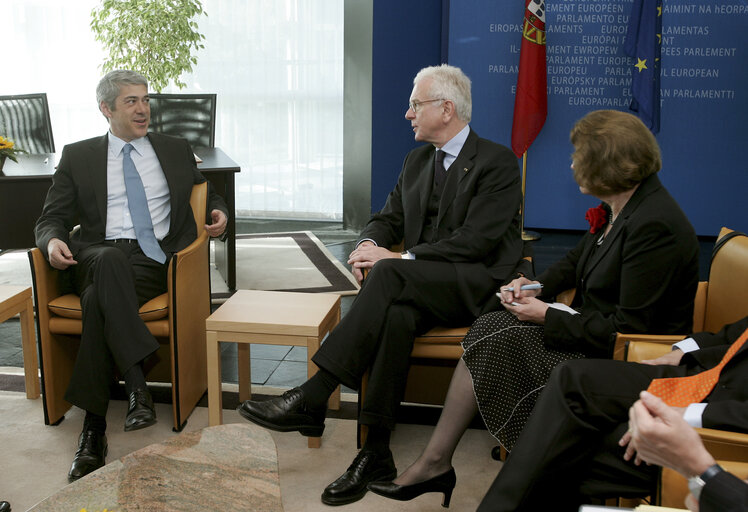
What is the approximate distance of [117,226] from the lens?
9.54 feet

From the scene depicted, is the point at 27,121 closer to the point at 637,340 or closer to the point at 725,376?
the point at 637,340

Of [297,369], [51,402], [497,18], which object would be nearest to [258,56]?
[497,18]

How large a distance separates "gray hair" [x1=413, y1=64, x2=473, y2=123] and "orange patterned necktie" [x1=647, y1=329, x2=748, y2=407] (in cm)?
129

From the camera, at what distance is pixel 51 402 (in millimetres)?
2715

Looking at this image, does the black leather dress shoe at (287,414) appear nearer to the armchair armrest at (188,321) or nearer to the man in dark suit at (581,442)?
the armchair armrest at (188,321)

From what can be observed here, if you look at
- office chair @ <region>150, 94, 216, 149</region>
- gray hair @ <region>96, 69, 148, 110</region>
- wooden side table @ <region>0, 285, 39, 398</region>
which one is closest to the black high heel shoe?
wooden side table @ <region>0, 285, 39, 398</region>

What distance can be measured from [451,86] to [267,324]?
1.07m

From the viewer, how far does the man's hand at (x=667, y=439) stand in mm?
1340

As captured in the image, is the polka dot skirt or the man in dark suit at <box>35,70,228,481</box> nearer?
the polka dot skirt

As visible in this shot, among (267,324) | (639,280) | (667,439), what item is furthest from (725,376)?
(267,324)

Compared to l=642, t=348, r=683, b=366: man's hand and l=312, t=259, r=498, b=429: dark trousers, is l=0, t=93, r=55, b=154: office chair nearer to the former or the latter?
l=312, t=259, r=498, b=429: dark trousers

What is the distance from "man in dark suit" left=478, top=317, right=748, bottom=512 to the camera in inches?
68.0

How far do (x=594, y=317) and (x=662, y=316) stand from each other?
0.61 feet

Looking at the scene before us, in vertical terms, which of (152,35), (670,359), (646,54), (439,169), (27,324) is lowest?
(27,324)
